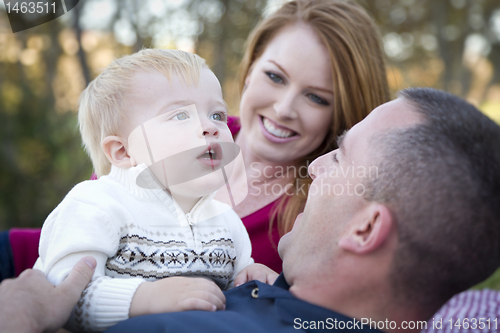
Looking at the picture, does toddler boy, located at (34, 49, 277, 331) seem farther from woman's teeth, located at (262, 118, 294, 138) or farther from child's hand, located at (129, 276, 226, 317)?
woman's teeth, located at (262, 118, 294, 138)

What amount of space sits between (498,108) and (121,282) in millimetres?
15709

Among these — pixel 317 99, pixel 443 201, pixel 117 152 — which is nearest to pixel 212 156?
pixel 117 152

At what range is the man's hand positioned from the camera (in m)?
1.04

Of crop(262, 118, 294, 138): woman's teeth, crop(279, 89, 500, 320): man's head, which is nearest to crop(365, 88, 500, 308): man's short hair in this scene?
crop(279, 89, 500, 320): man's head

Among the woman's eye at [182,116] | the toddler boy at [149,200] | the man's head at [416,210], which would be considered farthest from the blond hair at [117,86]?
the man's head at [416,210]

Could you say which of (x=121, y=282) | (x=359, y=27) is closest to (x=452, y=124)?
(x=121, y=282)

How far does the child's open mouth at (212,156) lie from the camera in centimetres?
143

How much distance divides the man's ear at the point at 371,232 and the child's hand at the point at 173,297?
44 cm

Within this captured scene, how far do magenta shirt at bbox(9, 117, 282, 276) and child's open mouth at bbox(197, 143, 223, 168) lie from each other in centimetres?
89

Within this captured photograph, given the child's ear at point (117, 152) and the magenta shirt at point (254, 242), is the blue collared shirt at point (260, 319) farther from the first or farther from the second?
the magenta shirt at point (254, 242)

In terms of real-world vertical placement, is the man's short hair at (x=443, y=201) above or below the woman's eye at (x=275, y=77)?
below

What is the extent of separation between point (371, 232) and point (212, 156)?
609mm

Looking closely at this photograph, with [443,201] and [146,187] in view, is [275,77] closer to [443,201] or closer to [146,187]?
[146,187]

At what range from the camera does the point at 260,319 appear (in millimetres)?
1219
